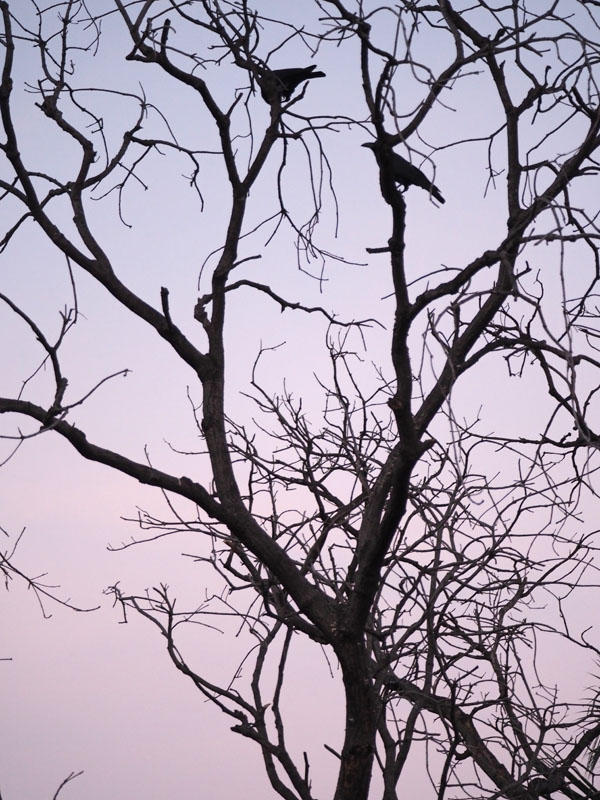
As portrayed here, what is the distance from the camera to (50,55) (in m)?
3.38

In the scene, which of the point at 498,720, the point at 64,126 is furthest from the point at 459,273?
the point at 498,720

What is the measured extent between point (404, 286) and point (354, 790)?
5.01 feet

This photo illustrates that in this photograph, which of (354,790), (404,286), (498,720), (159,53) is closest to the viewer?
(404,286)

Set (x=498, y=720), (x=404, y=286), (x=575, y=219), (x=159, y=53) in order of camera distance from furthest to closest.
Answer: (x=498, y=720) < (x=159, y=53) < (x=575, y=219) < (x=404, y=286)

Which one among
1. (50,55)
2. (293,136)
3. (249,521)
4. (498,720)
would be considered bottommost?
(498,720)

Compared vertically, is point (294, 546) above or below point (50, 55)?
below

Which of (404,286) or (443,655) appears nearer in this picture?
(404,286)

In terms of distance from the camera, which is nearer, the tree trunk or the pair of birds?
the tree trunk

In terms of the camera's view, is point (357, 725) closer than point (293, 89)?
Yes

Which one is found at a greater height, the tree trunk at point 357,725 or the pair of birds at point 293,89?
the pair of birds at point 293,89

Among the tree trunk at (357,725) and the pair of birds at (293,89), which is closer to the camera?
the tree trunk at (357,725)

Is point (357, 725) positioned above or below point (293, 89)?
below

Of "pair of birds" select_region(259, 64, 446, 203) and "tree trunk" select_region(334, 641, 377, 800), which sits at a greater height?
"pair of birds" select_region(259, 64, 446, 203)

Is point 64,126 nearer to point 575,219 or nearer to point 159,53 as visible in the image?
point 159,53
